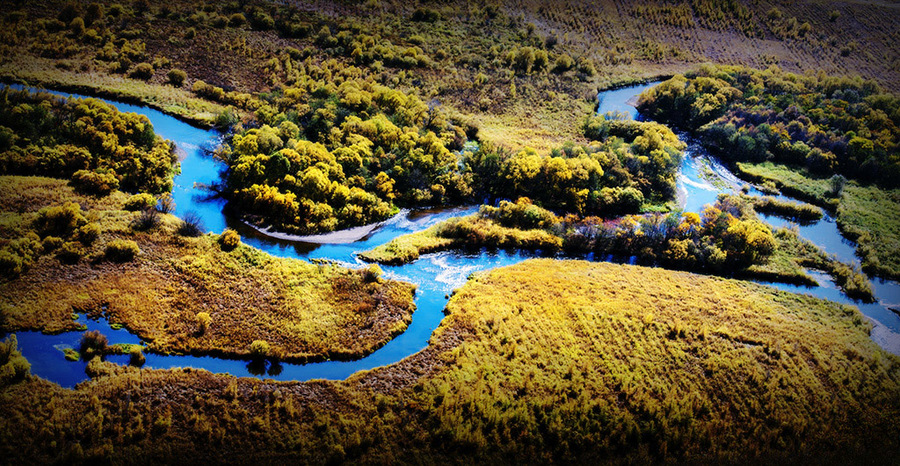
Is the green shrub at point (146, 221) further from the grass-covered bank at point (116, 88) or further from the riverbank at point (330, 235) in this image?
the grass-covered bank at point (116, 88)

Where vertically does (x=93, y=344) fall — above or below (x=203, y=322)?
below

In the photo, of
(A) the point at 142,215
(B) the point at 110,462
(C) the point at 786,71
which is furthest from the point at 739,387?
(C) the point at 786,71

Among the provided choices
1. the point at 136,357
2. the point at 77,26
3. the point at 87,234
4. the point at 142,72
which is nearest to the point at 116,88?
the point at 142,72

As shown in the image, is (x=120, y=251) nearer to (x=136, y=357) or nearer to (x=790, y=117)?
(x=136, y=357)

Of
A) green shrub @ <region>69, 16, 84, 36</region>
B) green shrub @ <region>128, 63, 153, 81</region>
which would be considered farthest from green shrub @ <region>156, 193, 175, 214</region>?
green shrub @ <region>69, 16, 84, 36</region>

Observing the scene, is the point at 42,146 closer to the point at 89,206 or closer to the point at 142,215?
the point at 89,206

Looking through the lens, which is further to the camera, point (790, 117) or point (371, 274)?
point (790, 117)
